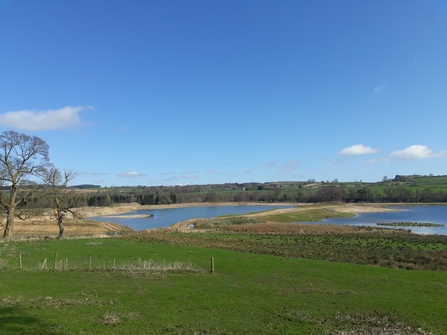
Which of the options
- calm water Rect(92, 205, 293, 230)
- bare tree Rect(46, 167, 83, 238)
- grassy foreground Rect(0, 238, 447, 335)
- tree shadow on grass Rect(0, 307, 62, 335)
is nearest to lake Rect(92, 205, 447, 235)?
calm water Rect(92, 205, 293, 230)

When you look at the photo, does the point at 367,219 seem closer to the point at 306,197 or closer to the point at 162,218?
the point at 162,218

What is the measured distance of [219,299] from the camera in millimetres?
14008

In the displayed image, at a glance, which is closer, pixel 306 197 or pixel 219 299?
pixel 219 299

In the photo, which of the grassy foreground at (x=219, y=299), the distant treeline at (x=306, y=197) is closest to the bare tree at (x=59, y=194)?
the grassy foreground at (x=219, y=299)

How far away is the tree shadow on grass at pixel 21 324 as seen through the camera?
9.58 m

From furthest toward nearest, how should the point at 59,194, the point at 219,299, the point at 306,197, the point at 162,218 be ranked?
the point at 306,197 → the point at 162,218 → the point at 59,194 → the point at 219,299

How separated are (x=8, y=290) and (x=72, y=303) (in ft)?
14.7

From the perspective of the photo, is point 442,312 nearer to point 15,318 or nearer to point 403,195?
point 15,318

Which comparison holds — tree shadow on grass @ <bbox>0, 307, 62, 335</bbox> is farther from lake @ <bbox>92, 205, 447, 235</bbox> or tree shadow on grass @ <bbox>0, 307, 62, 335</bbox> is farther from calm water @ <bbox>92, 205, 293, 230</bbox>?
calm water @ <bbox>92, 205, 293, 230</bbox>

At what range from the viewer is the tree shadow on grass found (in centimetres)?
958

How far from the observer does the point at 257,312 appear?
12.1 m

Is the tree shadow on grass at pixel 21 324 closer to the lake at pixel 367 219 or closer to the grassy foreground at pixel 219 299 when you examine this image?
the grassy foreground at pixel 219 299

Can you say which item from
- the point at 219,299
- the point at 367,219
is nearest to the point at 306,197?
the point at 367,219

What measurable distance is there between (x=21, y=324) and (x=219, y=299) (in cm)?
703
